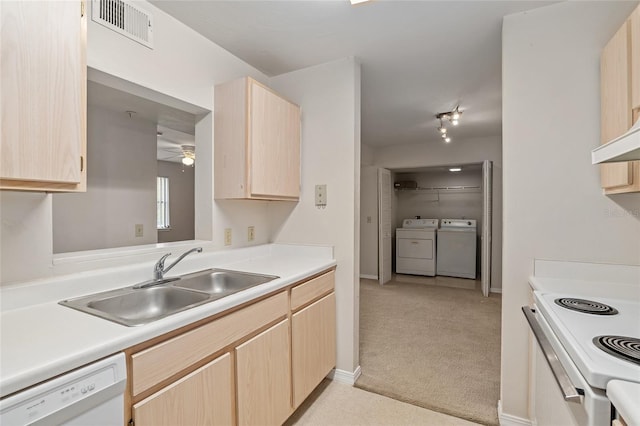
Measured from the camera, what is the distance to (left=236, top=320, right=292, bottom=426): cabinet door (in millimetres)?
1324

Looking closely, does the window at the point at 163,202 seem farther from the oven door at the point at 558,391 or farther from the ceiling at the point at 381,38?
the oven door at the point at 558,391

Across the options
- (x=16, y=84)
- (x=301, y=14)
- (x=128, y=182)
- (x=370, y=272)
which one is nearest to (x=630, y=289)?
(x=301, y=14)

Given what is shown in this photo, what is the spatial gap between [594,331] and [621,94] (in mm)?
1037

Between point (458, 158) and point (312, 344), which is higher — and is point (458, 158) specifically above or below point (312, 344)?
above

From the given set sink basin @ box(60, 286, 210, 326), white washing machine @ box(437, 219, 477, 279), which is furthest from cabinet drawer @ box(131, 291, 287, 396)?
white washing machine @ box(437, 219, 477, 279)

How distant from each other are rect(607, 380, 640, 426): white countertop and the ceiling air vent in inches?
91.3

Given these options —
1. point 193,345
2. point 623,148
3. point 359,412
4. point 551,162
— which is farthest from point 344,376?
point 623,148

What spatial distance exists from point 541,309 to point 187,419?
5.03 feet

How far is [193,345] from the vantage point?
1.10m

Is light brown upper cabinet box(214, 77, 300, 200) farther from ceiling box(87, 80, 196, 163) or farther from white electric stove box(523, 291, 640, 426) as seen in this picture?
white electric stove box(523, 291, 640, 426)

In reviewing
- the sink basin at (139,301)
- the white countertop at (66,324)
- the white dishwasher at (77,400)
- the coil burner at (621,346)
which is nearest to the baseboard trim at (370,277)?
the white countertop at (66,324)

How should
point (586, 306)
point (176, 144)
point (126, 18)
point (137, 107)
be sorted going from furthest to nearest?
point (176, 144) < point (137, 107) < point (126, 18) < point (586, 306)

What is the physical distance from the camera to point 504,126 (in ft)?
5.73

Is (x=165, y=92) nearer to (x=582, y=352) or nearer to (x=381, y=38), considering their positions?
(x=381, y=38)
